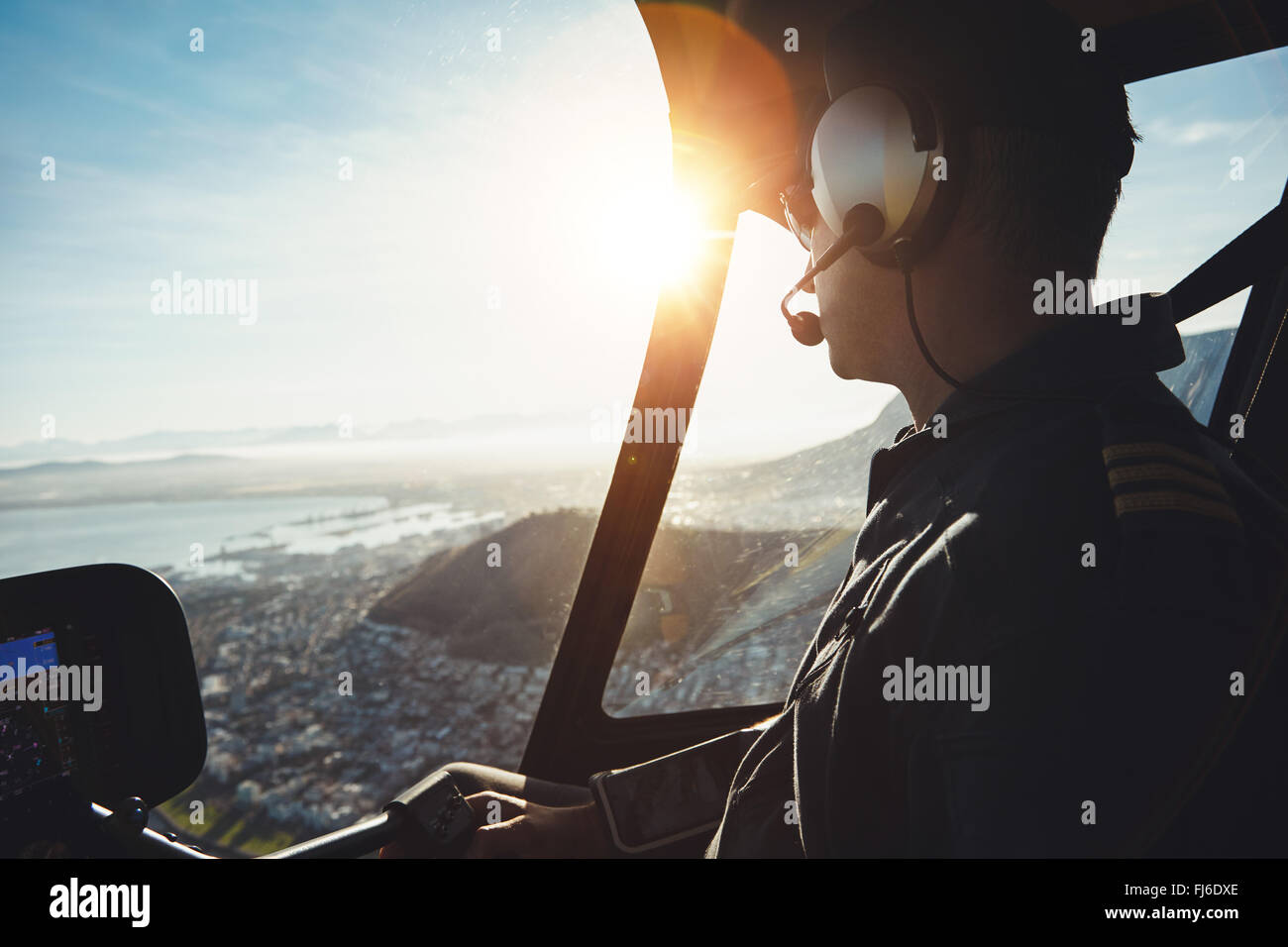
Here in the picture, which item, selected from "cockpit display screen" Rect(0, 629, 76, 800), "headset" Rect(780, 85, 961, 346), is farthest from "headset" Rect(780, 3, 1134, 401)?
"cockpit display screen" Rect(0, 629, 76, 800)

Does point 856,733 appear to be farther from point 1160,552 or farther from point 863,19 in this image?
point 863,19

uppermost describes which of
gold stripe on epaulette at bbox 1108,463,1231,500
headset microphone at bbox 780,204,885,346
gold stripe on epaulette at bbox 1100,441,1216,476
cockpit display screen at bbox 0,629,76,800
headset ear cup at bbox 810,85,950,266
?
headset ear cup at bbox 810,85,950,266

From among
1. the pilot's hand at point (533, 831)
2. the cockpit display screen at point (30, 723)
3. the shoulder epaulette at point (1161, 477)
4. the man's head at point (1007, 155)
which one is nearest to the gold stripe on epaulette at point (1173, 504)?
the shoulder epaulette at point (1161, 477)

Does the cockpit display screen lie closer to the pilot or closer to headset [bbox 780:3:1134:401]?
the pilot

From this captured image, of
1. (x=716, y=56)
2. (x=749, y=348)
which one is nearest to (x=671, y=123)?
(x=716, y=56)

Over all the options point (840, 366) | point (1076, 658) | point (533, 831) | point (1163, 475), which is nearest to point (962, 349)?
point (840, 366)

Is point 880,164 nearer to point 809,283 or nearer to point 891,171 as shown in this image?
point 891,171
